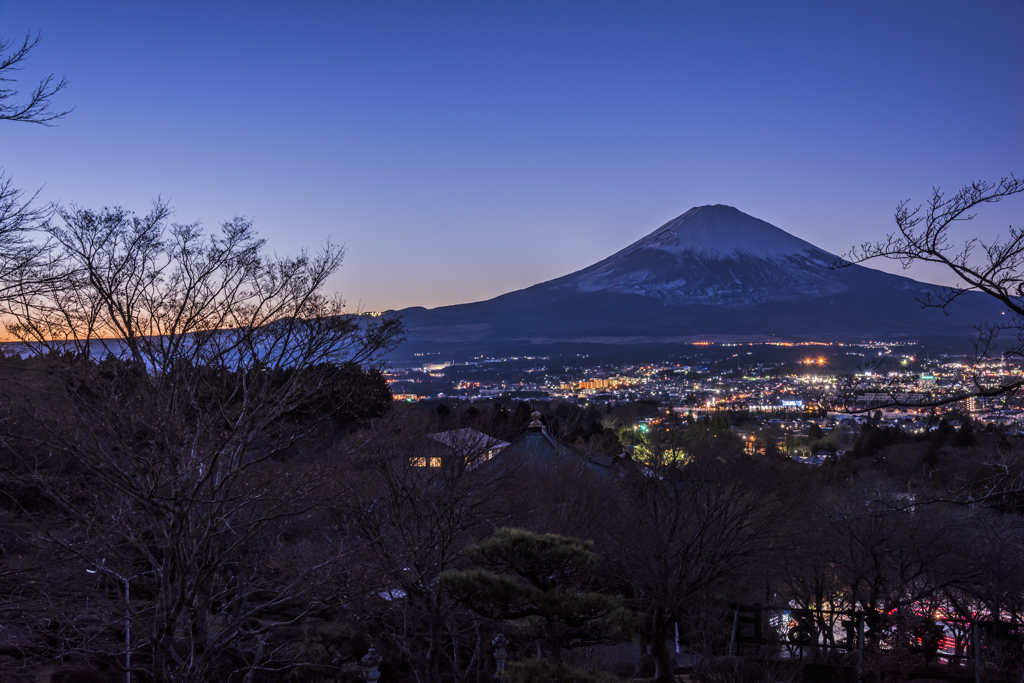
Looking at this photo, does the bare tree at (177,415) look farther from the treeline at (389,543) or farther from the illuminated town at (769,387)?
the illuminated town at (769,387)

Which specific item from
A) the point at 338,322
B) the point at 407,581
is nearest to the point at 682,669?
the point at 407,581

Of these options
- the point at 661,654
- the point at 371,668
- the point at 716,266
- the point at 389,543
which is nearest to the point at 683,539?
the point at 661,654

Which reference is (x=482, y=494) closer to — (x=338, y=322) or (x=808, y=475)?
(x=338, y=322)

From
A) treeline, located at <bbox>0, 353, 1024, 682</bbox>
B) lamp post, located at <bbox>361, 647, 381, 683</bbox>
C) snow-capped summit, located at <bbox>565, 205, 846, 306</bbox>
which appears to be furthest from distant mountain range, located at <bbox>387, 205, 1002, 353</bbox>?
lamp post, located at <bbox>361, 647, 381, 683</bbox>

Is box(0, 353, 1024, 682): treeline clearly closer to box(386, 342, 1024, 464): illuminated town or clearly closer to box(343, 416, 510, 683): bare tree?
box(343, 416, 510, 683): bare tree

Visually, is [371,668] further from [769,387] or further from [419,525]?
[769,387]

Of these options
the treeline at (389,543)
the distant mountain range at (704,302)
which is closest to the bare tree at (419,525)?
the treeline at (389,543)
